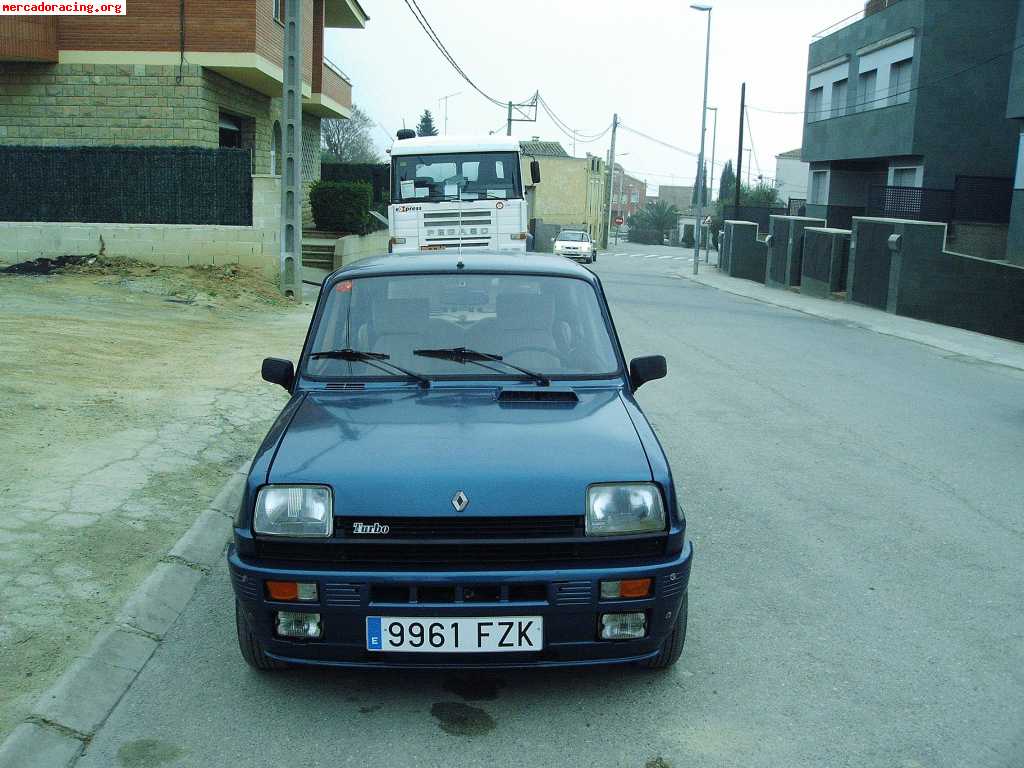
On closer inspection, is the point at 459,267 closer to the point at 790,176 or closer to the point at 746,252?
the point at 746,252

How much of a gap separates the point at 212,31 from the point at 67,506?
60.6 ft

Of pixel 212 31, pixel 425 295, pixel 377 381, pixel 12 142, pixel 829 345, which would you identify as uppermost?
pixel 212 31

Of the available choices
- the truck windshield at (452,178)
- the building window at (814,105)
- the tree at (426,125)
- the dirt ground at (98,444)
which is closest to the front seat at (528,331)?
the dirt ground at (98,444)

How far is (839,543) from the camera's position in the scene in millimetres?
6066

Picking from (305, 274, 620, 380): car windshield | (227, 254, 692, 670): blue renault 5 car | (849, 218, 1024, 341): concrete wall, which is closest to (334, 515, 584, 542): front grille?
(227, 254, 692, 670): blue renault 5 car

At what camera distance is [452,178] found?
18.9m

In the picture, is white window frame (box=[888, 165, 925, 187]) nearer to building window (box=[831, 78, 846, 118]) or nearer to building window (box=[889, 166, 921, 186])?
building window (box=[889, 166, 921, 186])

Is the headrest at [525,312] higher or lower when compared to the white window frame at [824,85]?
lower

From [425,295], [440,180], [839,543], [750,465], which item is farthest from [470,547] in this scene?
[440,180]

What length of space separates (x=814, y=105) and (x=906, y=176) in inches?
374

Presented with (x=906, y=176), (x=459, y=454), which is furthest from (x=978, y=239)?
(x=459, y=454)

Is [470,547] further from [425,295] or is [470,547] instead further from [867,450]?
[867,450]

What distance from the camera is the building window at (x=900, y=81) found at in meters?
33.8

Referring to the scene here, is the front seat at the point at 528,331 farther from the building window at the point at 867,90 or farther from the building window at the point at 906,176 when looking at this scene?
the building window at the point at 867,90
